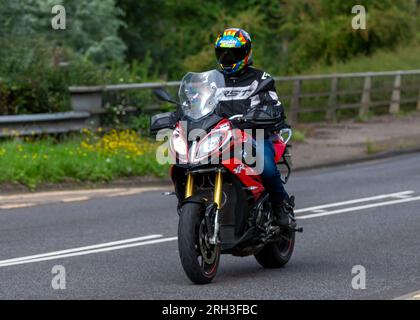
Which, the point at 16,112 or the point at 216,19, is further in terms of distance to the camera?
the point at 216,19

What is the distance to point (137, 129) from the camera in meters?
20.5

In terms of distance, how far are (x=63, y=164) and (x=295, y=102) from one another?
1031 cm

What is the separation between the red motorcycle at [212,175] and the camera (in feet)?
28.7

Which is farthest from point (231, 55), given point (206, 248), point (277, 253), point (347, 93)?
point (347, 93)

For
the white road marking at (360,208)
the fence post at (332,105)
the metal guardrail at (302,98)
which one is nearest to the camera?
the white road marking at (360,208)

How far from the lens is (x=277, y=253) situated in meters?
10.1

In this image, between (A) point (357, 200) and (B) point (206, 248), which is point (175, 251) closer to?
(B) point (206, 248)

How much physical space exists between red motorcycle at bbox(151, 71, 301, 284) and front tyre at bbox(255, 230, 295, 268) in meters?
0.47

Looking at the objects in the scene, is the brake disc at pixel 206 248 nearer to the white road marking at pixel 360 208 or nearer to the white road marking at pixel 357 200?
the white road marking at pixel 360 208

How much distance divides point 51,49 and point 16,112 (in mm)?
2356

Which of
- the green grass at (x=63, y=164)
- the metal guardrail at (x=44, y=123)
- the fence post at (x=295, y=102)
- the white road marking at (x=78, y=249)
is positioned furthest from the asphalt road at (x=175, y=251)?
the fence post at (x=295, y=102)

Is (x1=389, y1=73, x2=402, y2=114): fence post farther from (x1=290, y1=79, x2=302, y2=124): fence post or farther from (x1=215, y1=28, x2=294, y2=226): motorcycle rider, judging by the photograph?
(x1=215, y1=28, x2=294, y2=226): motorcycle rider
